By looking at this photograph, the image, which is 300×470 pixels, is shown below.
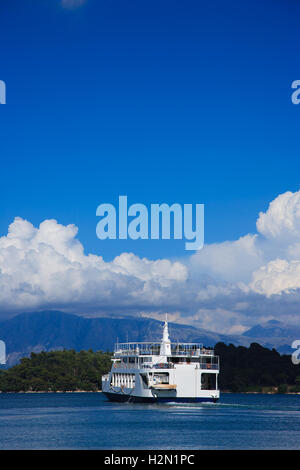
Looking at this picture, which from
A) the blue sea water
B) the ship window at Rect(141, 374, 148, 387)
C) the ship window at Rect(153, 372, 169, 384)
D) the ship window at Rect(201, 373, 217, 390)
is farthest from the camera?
the ship window at Rect(141, 374, 148, 387)

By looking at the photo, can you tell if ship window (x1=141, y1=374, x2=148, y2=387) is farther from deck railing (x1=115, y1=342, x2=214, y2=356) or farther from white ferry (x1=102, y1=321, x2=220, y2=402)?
deck railing (x1=115, y1=342, x2=214, y2=356)

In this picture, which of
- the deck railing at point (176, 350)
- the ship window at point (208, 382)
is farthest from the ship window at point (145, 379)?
the ship window at point (208, 382)

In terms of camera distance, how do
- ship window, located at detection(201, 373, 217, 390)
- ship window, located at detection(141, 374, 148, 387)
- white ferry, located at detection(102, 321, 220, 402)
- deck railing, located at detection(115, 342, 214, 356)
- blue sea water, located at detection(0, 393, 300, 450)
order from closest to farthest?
blue sea water, located at detection(0, 393, 300, 450)
white ferry, located at detection(102, 321, 220, 402)
ship window, located at detection(201, 373, 217, 390)
ship window, located at detection(141, 374, 148, 387)
deck railing, located at detection(115, 342, 214, 356)

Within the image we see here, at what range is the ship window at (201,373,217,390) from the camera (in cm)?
11994

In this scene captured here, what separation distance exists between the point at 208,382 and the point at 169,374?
22.3ft

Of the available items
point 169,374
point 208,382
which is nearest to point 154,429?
point 169,374

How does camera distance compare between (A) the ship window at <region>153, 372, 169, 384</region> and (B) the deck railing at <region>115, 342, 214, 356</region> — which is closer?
(A) the ship window at <region>153, 372, 169, 384</region>

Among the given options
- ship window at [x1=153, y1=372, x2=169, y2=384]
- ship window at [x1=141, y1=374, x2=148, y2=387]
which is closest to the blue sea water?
ship window at [x1=153, y1=372, x2=169, y2=384]

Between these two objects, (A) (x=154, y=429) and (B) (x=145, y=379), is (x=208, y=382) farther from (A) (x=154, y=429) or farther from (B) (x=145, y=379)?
(A) (x=154, y=429)

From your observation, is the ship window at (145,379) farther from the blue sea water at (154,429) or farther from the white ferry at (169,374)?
the blue sea water at (154,429)

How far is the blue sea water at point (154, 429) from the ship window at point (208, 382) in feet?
11.3
